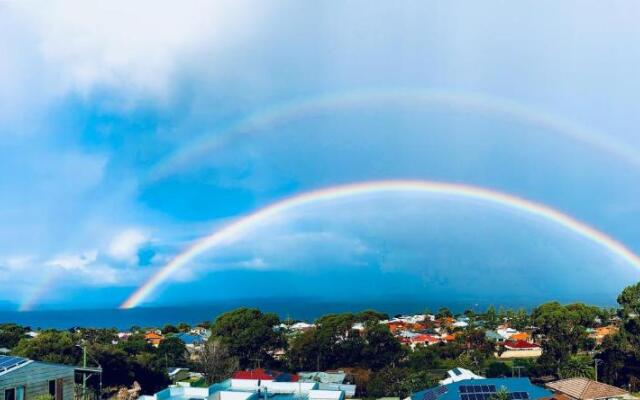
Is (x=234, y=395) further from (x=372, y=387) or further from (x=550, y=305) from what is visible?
(x=550, y=305)

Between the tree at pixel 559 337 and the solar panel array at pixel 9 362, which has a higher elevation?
the solar panel array at pixel 9 362

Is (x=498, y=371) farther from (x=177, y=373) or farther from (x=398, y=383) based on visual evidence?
(x=177, y=373)

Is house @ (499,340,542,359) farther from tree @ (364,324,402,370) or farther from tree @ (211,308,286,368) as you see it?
tree @ (211,308,286,368)

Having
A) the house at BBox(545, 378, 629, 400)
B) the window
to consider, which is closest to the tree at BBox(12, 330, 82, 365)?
the window

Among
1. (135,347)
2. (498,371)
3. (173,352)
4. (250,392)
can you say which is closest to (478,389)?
(250,392)

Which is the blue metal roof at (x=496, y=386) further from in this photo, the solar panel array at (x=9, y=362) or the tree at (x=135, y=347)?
the tree at (x=135, y=347)

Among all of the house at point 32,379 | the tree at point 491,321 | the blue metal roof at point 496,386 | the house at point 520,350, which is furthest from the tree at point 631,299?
the tree at point 491,321

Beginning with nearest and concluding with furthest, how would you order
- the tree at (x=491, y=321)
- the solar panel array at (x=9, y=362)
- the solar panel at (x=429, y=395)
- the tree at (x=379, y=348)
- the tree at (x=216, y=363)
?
1. the solar panel array at (x=9, y=362)
2. the solar panel at (x=429, y=395)
3. the tree at (x=216, y=363)
4. the tree at (x=379, y=348)
5. the tree at (x=491, y=321)
